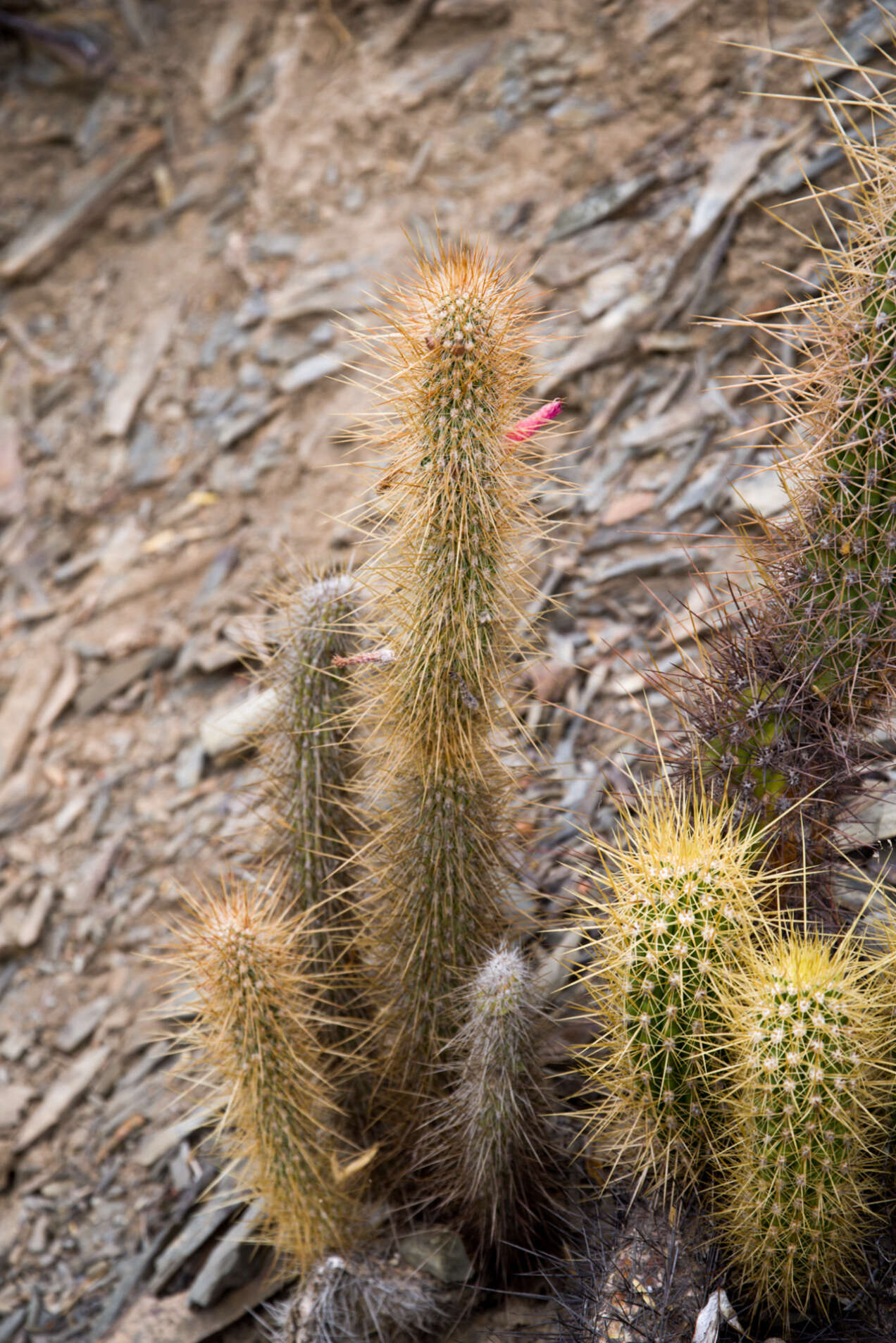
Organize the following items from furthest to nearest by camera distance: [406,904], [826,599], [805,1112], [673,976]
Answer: [406,904] → [826,599] → [673,976] → [805,1112]

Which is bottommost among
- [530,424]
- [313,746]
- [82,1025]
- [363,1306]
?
[82,1025]

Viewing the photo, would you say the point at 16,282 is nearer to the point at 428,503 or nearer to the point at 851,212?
the point at 851,212

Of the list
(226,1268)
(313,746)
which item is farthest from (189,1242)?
(313,746)

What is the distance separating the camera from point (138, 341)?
5426mm

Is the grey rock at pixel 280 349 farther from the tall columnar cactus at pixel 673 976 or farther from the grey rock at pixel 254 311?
the tall columnar cactus at pixel 673 976

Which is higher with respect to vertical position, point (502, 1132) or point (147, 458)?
point (147, 458)

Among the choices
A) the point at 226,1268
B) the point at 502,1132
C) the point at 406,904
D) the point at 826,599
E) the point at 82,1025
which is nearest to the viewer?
the point at 826,599

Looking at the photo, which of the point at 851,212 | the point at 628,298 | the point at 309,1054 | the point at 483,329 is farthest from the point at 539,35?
the point at 309,1054

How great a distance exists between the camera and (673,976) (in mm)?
1880

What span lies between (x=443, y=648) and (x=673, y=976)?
0.78 m

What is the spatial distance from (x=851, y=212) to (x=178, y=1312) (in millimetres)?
4150

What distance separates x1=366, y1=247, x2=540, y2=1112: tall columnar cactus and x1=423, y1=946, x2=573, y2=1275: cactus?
142 mm

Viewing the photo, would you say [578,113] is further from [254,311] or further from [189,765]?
[189,765]

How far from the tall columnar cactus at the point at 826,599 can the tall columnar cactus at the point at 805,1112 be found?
0.36 meters
